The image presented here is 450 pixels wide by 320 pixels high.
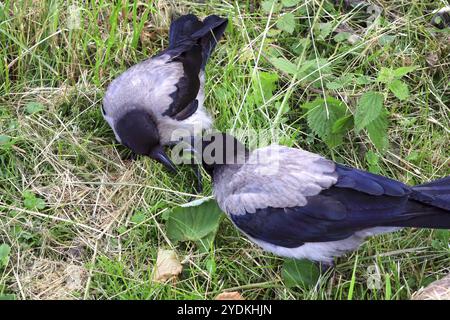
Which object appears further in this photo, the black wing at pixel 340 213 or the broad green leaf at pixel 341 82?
the broad green leaf at pixel 341 82

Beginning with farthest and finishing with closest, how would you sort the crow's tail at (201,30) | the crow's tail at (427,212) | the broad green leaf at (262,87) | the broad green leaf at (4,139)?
the crow's tail at (201,30) < the broad green leaf at (262,87) < the broad green leaf at (4,139) < the crow's tail at (427,212)

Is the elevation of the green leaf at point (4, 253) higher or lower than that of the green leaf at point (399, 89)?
lower

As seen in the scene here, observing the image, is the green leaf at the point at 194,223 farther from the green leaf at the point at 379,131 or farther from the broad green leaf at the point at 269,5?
the broad green leaf at the point at 269,5

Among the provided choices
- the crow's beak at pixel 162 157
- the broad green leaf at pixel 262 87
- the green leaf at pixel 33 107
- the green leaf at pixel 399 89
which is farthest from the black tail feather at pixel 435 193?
the green leaf at pixel 33 107

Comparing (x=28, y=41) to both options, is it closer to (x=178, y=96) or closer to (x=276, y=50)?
(x=178, y=96)

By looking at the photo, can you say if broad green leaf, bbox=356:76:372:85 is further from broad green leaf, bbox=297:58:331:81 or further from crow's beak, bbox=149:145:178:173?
crow's beak, bbox=149:145:178:173

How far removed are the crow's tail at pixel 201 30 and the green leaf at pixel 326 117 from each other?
3.10 ft

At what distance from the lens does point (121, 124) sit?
16.4 feet

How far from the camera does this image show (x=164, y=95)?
17.3ft

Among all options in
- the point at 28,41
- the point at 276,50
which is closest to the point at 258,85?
the point at 276,50

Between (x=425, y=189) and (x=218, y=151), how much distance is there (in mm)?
1221

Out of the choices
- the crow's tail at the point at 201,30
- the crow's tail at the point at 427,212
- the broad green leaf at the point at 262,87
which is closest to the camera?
the crow's tail at the point at 427,212

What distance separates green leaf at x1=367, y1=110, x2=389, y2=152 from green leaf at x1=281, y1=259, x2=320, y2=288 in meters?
0.93

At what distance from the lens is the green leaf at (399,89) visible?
4.96 metres
